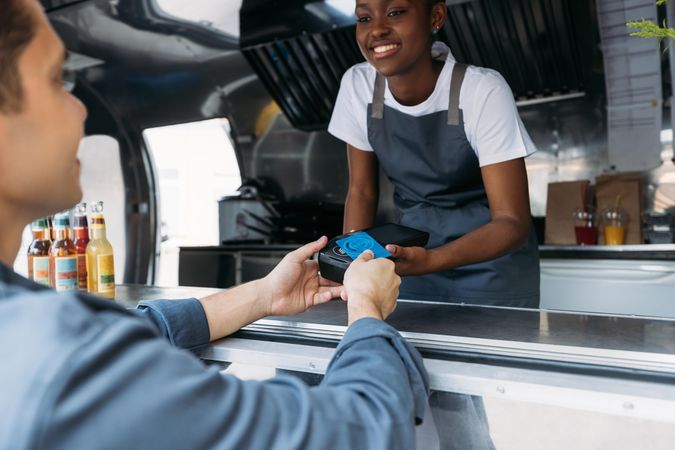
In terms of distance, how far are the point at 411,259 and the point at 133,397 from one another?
729mm

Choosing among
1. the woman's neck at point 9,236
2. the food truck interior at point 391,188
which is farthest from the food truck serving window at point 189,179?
the woman's neck at point 9,236

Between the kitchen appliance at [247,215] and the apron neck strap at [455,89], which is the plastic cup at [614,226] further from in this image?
the kitchen appliance at [247,215]

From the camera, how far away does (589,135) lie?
9.25 ft

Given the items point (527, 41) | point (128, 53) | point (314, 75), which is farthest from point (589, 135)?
point (128, 53)

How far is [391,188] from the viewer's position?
3.23 metres

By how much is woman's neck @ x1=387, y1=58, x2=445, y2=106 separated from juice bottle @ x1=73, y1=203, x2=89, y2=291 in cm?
85

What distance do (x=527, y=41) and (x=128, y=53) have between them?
7.58 feet

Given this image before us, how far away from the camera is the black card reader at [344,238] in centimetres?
98

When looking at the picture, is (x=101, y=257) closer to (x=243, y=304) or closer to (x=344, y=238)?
(x=243, y=304)

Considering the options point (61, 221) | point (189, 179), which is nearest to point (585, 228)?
point (61, 221)

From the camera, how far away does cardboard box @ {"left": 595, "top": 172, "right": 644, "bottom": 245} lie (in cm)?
262

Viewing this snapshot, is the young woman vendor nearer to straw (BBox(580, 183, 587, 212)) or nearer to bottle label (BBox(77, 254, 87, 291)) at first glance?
bottle label (BBox(77, 254, 87, 291))

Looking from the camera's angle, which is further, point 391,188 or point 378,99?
point 391,188

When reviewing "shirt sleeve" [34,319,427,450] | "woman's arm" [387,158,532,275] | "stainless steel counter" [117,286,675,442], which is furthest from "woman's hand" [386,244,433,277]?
"shirt sleeve" [34,319,427,450]
